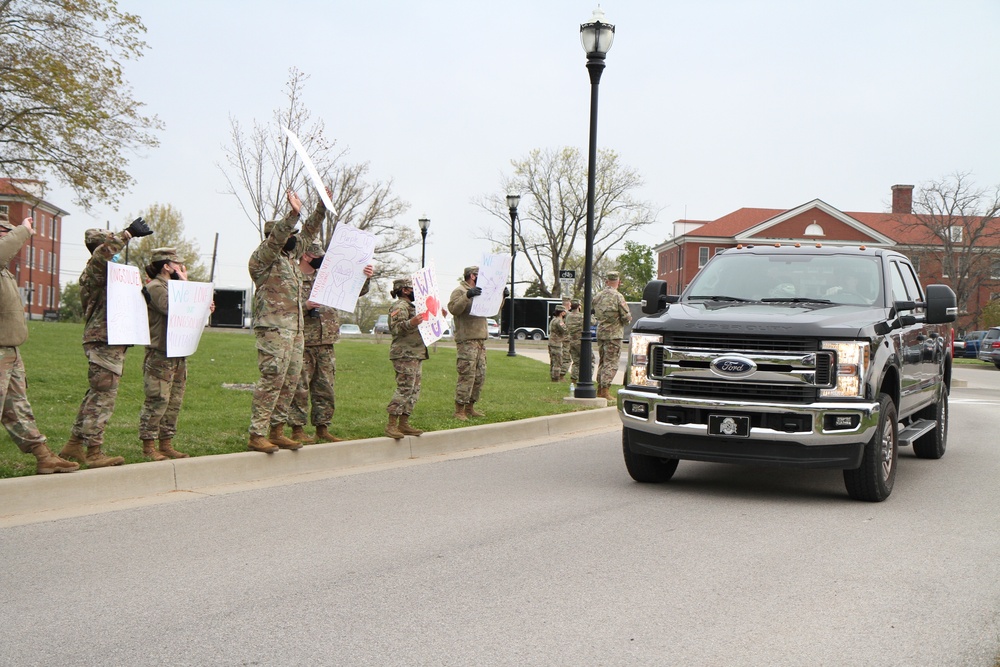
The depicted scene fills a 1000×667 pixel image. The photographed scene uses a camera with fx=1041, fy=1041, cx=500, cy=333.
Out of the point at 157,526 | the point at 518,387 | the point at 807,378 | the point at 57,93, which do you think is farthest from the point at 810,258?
the point at 57,93

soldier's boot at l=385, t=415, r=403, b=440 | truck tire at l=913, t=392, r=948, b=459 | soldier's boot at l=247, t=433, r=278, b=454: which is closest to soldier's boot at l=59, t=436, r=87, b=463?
soldier's boot at l=247, t=433, r=278, b=454

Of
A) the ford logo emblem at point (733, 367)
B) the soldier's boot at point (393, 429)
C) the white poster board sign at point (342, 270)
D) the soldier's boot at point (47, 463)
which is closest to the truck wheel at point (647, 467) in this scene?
the ford logo emblem at point (733, 367)

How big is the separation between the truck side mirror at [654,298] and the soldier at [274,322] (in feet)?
10.1

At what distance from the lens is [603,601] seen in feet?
17.5

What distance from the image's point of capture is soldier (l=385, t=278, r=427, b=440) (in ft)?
35.7

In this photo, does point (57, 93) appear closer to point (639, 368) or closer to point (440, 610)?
point (639, 368)

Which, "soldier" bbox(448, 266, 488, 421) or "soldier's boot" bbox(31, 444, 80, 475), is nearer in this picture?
"soldier's boot" bbox(31, 444, 80, 475)

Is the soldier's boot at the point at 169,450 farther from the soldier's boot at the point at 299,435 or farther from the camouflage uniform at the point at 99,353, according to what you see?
the soldier's boot at the point at 299,435

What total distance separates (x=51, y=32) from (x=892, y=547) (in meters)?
28.0

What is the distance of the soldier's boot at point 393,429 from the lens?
10.8 meters

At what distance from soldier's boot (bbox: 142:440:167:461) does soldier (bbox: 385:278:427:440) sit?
265cm

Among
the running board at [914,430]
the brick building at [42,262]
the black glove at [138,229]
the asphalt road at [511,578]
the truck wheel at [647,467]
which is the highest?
the brick building at [42,262]

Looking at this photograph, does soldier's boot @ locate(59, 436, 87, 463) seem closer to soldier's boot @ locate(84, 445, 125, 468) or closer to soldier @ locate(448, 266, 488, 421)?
soldier's boot @ locate(84, 445, 125, 468)

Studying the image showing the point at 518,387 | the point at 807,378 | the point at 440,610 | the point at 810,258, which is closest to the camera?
the point at 440,610
